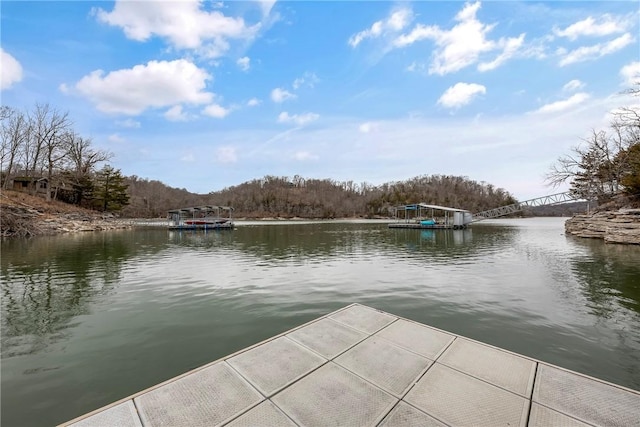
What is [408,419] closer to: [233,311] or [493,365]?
[493,365]

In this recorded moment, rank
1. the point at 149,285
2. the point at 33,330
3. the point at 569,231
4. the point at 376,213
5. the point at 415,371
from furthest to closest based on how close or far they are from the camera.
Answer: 1. the point at 376,213
2. the point at 569,231
3. the point at 149,285
4. the point at 33,330
5. the point at 415,371

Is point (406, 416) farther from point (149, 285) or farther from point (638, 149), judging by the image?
point (638, 149)

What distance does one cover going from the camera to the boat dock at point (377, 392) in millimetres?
2568

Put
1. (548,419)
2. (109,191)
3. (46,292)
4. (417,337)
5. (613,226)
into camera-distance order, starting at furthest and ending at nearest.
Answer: (109,191) → (613,226) → (46,292) → (417,337) → (548,419)

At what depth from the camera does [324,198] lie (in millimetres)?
117250

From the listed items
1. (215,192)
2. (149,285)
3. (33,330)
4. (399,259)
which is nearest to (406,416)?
(33,330)

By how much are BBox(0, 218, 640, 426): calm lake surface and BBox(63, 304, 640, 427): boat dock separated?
0.96 meters

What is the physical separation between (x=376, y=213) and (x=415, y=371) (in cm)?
10183

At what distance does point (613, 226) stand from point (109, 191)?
2382 inches

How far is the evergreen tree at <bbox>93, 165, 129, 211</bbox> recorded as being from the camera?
43694 mm

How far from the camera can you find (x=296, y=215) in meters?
106

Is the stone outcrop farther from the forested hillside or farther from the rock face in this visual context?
the forested hillside

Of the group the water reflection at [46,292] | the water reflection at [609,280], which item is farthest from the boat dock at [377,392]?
the water reflection at [609,280]

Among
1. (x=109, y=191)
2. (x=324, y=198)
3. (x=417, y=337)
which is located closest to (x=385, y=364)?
(x=417, y=337)
